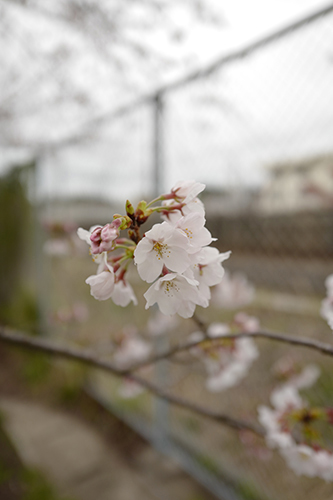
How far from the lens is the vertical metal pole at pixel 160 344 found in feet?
6.91

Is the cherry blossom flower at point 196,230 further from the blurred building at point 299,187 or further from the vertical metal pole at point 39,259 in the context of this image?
the vertical metal pole at point 39,259

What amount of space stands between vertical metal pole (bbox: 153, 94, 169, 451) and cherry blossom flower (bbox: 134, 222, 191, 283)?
1.67 m

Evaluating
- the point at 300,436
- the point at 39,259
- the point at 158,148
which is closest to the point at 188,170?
the point at 158,148

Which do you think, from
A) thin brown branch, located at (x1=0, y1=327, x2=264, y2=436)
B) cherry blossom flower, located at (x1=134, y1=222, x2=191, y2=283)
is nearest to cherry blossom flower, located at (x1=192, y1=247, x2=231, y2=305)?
cherry blossom flower, located at (x1=134, y1=222, x2=191, y2=283)

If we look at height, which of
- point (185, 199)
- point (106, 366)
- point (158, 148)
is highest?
point (158, 148)

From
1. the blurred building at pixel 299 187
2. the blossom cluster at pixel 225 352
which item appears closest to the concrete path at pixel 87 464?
the blossom cluster at pixel 225 352

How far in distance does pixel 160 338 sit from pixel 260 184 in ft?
3.99

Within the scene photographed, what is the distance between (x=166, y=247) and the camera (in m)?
0.42

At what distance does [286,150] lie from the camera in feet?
4.76

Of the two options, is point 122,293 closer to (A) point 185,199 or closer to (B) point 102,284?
(B) point 102,284

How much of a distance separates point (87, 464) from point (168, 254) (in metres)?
2.44

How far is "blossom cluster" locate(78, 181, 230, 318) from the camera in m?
0.42

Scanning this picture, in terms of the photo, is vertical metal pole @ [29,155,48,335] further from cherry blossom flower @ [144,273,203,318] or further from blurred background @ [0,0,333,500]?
cherry blossom flower @ [144,273,203,318]

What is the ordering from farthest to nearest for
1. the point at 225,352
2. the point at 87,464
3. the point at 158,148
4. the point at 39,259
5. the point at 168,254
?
the point at 39,259 → the point at 87,464 → the point at 158,148 → the point at 225,352 → the point at 168,254
